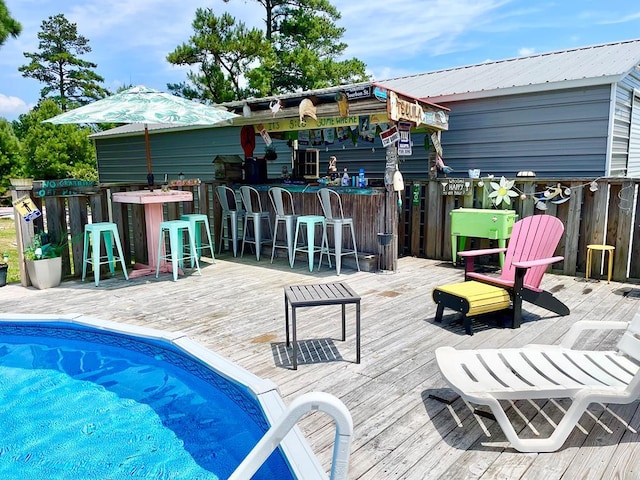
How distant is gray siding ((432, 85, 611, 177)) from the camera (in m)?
6.58

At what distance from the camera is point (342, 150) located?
940 cm

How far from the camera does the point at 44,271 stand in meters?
5.21

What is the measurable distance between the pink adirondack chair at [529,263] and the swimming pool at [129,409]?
2.25m

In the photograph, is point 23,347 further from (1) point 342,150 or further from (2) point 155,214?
(1) point 342,150

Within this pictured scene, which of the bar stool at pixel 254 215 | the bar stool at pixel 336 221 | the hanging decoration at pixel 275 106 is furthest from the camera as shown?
the bar stool at pixel 254 215

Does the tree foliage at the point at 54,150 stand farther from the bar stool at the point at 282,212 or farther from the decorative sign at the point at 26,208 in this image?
the decorative sign at the point at 26,208

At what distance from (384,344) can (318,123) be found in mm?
4183

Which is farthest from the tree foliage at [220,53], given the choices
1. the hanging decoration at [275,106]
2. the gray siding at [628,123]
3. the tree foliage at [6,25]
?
the gray siding at [628,123]

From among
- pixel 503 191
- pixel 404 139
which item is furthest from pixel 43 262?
pixel 503 191

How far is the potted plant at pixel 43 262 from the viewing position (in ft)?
17.0

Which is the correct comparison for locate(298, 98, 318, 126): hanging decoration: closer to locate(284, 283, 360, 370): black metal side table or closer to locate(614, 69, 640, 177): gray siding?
locate(284, 283, 360, 370): black metal side table

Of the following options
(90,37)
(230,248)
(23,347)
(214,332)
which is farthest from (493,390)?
(90,37)

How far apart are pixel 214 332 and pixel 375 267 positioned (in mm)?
2912

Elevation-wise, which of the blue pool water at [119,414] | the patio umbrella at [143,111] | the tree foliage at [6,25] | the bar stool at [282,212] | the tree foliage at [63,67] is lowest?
the blue pool water at [119,414]
